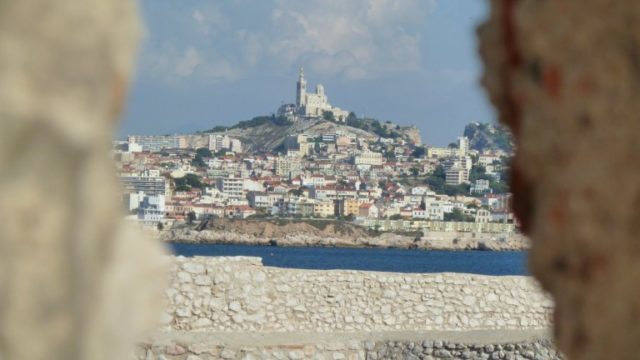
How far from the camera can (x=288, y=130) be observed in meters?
117

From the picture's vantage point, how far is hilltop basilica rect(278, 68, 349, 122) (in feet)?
424

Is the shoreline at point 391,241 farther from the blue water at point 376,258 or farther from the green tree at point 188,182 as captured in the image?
the green tree at point 188,182

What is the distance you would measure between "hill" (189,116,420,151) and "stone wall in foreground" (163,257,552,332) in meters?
100

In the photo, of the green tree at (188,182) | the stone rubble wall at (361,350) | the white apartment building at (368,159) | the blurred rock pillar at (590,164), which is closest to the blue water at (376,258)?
the green tree at (188,182)

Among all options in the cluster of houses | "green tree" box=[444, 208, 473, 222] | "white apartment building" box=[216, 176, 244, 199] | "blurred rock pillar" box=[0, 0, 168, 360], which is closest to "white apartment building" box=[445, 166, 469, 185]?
the cluster of houses

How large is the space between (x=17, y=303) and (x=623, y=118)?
86 cm

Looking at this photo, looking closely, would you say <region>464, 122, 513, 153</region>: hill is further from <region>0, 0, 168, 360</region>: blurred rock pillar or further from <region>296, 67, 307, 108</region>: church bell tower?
<region>0, 0, 168, 360</region>: blurred rock pillar

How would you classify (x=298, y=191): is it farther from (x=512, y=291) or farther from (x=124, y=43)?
(x=124, y=43)

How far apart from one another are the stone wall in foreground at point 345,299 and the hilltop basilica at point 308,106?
115 meters

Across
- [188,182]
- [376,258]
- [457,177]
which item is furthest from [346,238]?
[457,177]

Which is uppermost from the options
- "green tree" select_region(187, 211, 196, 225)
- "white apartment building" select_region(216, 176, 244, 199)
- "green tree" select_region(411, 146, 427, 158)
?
"green tree" select_region(411, 146, 427, 158)

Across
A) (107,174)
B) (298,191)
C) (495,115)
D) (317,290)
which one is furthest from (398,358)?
(298,191)

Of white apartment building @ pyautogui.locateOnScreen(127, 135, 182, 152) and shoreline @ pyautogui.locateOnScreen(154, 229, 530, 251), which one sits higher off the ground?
white apartment building @ pyautogui.locateOnScreen(127, 135, 182, 152)

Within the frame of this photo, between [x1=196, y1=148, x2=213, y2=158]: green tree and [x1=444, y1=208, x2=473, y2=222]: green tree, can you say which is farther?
[x1=196, y1=148, x2=213, y2=158]: green tree
